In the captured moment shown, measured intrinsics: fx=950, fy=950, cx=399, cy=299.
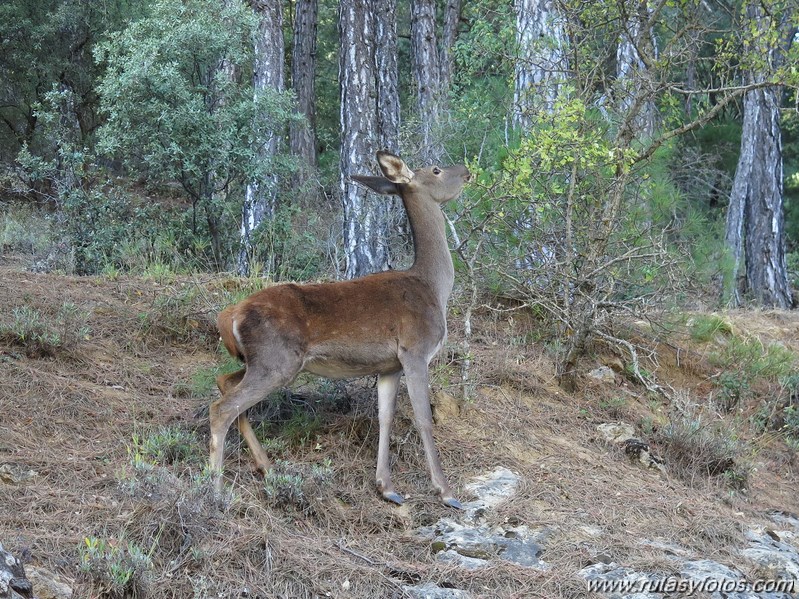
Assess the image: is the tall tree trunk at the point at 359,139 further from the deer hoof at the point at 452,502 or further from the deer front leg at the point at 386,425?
the deer hoof at the point at 452,502

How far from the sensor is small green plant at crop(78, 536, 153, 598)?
5020 mm

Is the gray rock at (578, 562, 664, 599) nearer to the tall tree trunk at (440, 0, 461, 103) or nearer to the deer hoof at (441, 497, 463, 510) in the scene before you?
the deer hoof at (441, 497, 463, 510)

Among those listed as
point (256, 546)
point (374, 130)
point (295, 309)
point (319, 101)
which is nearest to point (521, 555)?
point (256, 546)

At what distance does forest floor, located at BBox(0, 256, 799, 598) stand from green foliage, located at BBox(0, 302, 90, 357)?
0.02 metres

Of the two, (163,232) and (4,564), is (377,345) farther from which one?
(163,232)

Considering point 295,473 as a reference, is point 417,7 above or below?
above

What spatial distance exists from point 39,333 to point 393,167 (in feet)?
11.1

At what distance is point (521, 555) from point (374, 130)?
656cm

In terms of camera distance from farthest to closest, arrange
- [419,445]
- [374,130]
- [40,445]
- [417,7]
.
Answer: [417,7], [374,130], [419,445], [40,445]

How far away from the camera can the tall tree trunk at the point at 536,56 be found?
1052 cm

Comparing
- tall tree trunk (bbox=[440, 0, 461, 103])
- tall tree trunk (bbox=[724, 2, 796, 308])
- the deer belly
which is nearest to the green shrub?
the deer belly

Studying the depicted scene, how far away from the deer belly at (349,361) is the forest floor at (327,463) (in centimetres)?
64

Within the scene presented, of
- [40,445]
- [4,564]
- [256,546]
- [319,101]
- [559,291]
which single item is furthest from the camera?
[319,101]

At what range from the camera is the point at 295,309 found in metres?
6.86
